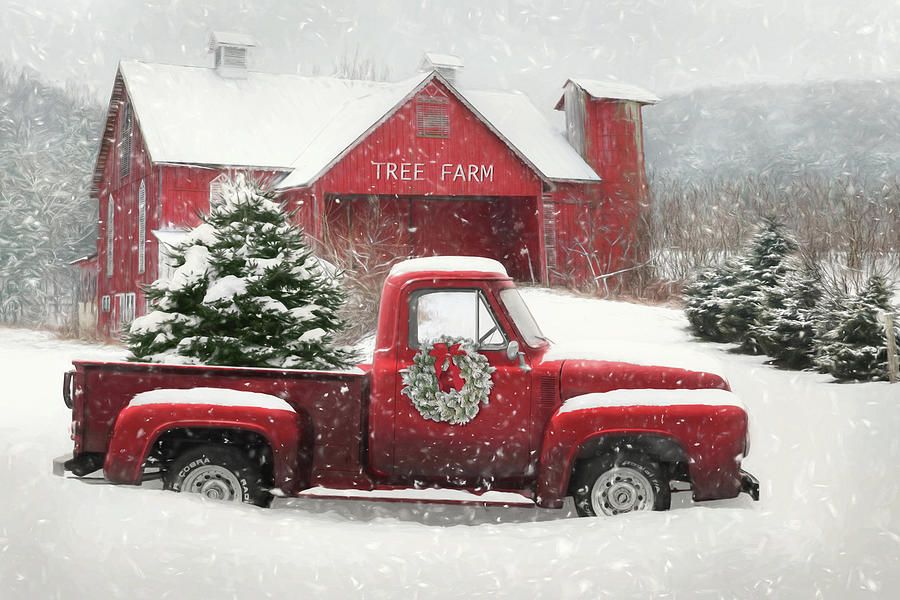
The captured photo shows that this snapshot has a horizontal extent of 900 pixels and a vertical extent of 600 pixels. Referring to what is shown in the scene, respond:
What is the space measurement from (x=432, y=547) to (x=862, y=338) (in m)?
8.33

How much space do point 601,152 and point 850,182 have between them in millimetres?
7039

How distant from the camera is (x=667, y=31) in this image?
1148 centimetres

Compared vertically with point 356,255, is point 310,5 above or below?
above

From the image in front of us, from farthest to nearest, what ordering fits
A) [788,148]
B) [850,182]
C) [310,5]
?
[788,148]
[850,182]
[310,5]

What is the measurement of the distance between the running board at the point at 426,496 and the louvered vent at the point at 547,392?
1.88 ft

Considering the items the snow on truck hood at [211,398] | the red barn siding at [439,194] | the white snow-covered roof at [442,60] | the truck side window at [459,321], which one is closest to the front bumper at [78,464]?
the snow on truck hood at [211,398]

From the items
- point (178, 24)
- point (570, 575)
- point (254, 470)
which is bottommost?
point (570, 575)

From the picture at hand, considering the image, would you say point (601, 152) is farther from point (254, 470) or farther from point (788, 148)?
point (254, 470)

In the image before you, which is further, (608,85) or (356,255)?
(608,85)

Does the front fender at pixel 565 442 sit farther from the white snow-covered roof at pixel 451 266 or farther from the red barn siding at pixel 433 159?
the red barn siding at pixel 433 159

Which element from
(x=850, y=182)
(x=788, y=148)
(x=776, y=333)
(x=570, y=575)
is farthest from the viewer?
(x=788, y=148)

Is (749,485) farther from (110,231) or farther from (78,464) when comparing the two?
(110,231)

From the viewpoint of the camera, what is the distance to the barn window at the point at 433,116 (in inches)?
697

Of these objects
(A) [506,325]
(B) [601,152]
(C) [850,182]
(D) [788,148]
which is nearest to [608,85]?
(B) [601,152]
